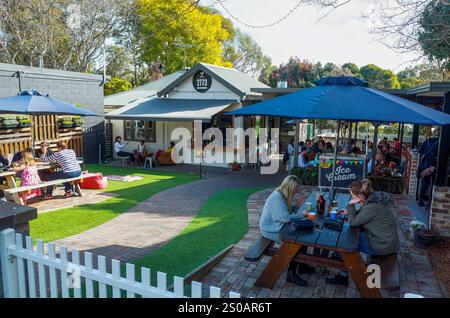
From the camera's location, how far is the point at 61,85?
583 inches

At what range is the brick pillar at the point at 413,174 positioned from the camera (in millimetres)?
9414

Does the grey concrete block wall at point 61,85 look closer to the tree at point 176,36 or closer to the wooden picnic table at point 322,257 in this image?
the wooden picnic table at point 322,257

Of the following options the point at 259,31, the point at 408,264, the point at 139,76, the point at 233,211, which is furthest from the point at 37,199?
the point at 139,76

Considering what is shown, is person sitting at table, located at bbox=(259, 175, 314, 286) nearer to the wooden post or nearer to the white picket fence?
the white picket fence

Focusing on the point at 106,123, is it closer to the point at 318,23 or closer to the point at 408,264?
the point at 318,23

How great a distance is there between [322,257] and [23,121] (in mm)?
11821

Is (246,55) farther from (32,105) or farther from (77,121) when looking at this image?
(32,105)

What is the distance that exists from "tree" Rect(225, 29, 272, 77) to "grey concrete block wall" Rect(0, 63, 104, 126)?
95.0 feet

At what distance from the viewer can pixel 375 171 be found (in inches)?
422

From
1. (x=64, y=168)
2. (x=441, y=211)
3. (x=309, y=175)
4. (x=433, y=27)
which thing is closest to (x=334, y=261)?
(x=441, y=211)

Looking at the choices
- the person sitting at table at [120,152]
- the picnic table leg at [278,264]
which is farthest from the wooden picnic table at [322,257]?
the person sitting at table at [120,152]

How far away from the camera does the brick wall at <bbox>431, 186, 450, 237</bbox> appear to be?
650cm

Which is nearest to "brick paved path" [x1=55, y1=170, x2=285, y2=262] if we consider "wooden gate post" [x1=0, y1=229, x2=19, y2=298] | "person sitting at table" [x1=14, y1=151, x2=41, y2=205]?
"wooden gate post" [x1=0, y1=229, x2=19, y2=298]

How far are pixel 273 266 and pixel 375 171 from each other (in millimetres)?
7235
